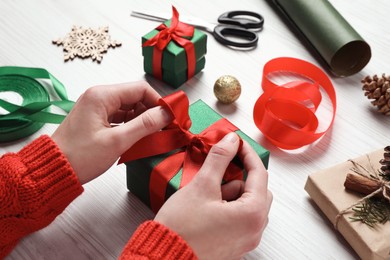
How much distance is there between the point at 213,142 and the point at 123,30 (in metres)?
0.48

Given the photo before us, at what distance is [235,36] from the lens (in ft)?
3.41

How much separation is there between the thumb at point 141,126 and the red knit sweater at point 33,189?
3.4 inches

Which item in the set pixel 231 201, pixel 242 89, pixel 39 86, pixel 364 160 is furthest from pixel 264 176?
pixel 39 86

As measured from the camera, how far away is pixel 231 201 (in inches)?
24.9

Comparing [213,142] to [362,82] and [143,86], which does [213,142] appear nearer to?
[143,86]

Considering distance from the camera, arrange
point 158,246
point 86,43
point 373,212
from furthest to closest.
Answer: point 86,43, point 373,212, point 158,246

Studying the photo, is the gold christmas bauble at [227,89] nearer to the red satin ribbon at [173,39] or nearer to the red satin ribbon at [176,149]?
the red satin ribbon at [173,39]

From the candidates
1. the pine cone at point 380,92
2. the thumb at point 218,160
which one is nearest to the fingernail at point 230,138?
the thumb at point 218,160

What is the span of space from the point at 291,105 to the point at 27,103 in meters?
0.52

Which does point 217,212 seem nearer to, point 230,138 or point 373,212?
point 230,138

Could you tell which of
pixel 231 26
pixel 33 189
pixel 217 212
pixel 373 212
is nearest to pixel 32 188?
pixel 33 189

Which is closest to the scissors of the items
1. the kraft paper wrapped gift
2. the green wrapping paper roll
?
the green wrapping paper roll

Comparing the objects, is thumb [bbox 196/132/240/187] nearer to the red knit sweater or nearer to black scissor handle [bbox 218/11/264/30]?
the red knit sweater

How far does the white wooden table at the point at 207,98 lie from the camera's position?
0.70m
